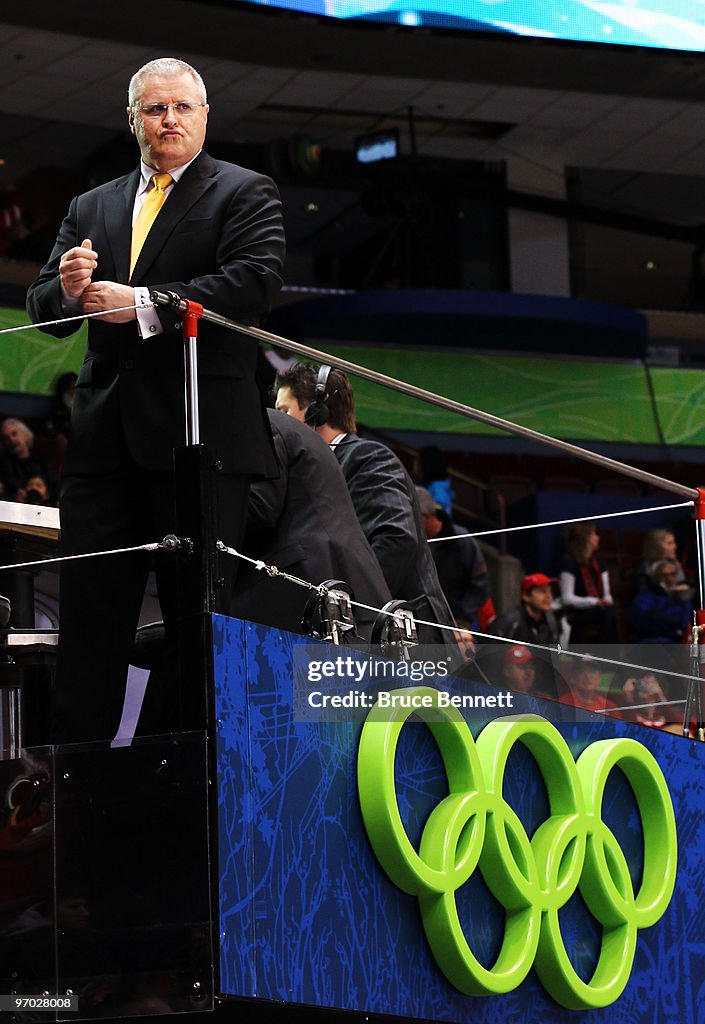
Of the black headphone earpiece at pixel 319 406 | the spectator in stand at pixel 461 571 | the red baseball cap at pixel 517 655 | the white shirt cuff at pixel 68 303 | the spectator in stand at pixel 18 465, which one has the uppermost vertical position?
the spectator in stand at pixel 18 465

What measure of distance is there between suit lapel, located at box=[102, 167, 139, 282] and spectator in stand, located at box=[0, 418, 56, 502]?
5.32m

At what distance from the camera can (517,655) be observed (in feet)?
12.5

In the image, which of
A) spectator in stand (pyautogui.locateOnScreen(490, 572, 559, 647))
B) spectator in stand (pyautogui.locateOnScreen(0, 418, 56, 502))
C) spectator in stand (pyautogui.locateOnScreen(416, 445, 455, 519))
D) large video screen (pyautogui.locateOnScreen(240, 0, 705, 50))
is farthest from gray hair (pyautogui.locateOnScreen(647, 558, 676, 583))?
large video screen (pyautogui.locateOnScreen(240, 0, 705, 50))

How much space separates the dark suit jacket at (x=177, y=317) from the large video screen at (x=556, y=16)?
883 centimetres

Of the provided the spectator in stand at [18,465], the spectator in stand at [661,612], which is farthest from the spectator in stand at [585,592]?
the spectator in stand at [18,465]

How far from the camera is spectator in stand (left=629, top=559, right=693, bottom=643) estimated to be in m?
9.55

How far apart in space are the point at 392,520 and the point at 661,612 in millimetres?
5796

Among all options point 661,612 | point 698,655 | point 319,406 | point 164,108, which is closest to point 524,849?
point 698,655

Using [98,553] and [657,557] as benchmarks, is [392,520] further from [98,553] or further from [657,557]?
[657,557]

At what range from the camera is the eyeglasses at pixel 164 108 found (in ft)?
10.1

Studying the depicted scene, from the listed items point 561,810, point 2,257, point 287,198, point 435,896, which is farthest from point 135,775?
point 287,198

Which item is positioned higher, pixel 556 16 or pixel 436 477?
pixel 556 16

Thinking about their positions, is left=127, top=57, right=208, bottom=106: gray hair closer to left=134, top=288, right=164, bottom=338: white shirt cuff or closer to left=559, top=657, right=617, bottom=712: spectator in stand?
left=134, top=288, right=164, bottom=338: white shirt cuff

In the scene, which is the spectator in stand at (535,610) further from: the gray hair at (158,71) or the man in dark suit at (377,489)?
the gray hair at (158,71)
